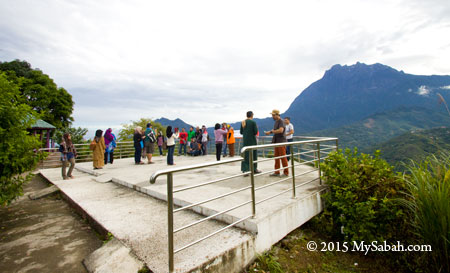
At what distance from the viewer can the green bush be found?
343 centimetres

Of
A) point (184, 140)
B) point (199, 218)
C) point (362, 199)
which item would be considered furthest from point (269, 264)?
point (184, 140)

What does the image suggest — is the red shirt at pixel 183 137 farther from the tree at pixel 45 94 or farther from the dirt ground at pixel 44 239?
the tree at pixel 45 94

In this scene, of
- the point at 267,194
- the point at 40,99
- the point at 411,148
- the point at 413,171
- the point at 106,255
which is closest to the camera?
the point at 106,255

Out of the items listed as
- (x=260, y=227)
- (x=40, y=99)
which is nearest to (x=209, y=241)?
(x=260, y=227)

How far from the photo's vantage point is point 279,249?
3.18 m

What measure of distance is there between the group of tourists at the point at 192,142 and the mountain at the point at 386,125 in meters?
115

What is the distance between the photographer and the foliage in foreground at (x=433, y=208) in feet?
9.23

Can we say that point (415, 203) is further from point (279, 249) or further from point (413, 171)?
point (279, 249)

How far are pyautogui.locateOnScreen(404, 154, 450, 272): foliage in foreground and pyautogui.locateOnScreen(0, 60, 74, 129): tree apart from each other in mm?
31536

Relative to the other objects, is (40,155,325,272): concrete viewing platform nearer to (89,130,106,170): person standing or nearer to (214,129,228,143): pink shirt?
(89,130,106,170): person standing

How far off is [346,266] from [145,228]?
3.02m

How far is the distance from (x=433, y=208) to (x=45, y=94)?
3317 centimetres

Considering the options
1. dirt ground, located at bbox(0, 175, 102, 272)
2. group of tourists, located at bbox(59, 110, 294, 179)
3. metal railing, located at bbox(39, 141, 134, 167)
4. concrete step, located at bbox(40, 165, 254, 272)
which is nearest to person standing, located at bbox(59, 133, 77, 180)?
group of tourists, located at bbox(59, 110, 294, 179)

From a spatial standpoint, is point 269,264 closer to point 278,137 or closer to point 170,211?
point 170,211
